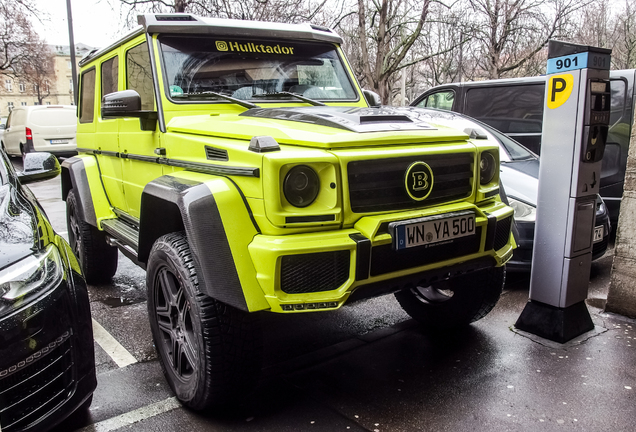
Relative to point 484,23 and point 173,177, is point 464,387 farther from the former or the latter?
point 484,23

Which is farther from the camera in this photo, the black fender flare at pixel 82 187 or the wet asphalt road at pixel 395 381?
the black fender flare at pixel 82 187

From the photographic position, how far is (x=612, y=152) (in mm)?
6277

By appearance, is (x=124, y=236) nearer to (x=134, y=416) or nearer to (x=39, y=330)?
(x=134, y=416)

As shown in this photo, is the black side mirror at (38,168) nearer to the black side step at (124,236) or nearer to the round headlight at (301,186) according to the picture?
the black side step at (124,236)

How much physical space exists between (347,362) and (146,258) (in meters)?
1.41

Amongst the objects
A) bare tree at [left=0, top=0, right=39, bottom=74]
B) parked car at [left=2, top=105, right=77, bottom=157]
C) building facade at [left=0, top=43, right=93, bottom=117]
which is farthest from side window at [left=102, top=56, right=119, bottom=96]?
building facade at [left=0, top=43, right=93, bottom=117]

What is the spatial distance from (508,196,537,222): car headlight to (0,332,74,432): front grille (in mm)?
3836

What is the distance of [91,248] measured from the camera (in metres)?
4.86

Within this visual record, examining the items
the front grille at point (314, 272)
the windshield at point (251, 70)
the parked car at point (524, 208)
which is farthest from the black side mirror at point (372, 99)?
the front grille at point (314, 272)

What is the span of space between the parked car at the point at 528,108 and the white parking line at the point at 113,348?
5261mm

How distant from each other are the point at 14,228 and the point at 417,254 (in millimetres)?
1876

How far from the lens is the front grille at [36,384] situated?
205 centimetres

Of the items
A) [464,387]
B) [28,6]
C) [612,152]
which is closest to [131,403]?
[464,387]

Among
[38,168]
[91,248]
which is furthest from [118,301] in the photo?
[38,168]
